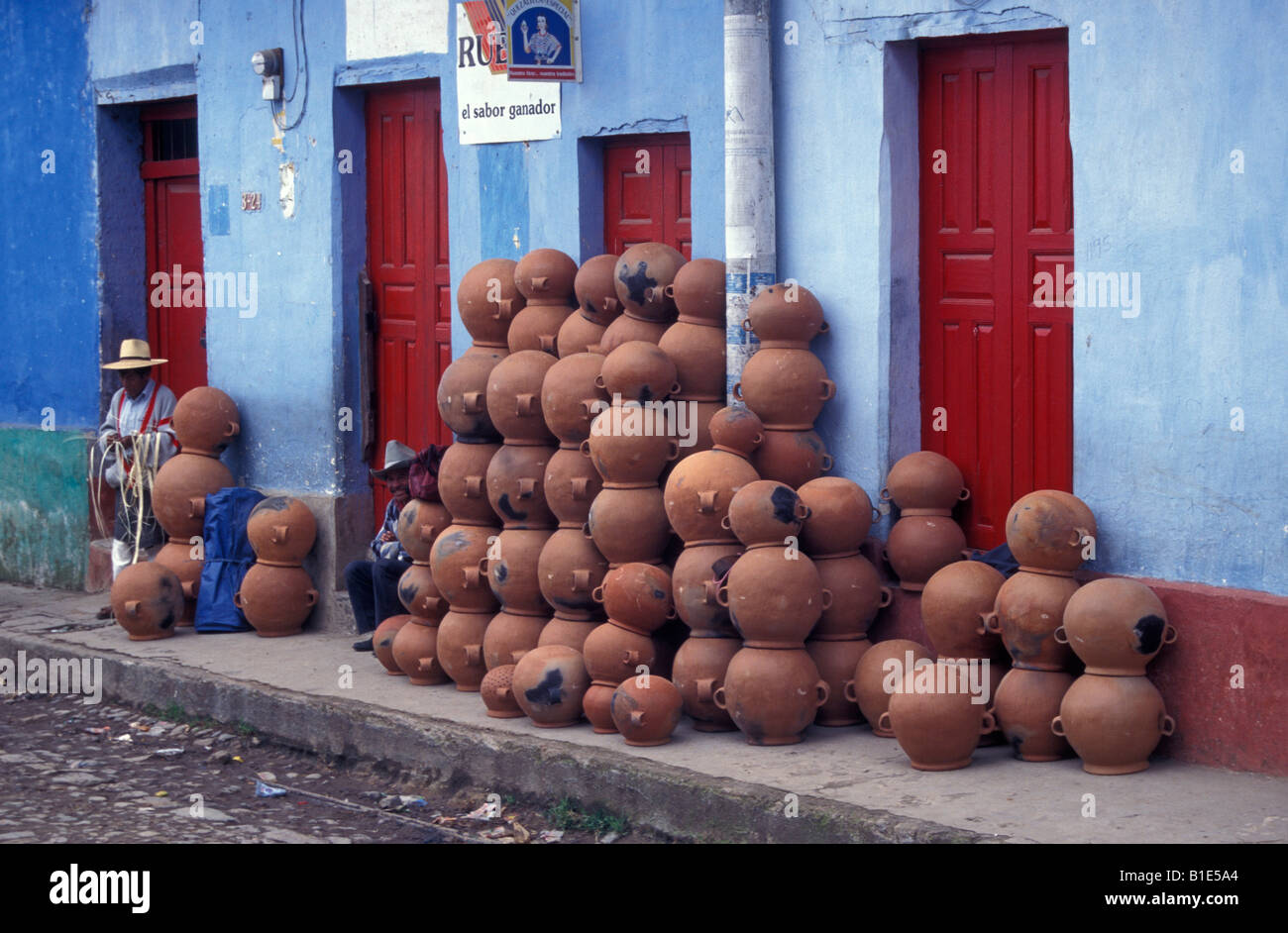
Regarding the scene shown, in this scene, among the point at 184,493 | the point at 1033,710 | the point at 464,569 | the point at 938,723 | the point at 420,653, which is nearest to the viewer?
the point at 938,723

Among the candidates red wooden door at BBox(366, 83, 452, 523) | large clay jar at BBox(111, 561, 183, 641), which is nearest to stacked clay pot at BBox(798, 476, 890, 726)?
red wooden door at BBox(366, 83, 452, 523)

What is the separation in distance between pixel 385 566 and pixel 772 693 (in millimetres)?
2838

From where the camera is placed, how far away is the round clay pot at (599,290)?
7.96 m

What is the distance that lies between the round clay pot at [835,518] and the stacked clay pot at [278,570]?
366cm

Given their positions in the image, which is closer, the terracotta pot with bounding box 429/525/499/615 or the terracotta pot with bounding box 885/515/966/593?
the terracotta pot with bounding box 885/515/966/593

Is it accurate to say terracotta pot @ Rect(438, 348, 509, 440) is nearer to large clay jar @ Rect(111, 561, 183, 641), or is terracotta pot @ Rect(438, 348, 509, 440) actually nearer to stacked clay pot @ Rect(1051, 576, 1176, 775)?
large clay jar @ Rect(111, 561, 183, 641)

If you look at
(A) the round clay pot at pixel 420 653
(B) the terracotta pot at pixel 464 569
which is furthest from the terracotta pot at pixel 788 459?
(A) the round clay pot at pixel 420 653

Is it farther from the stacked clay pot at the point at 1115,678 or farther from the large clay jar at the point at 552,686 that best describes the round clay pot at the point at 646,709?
the stacked clay pot at the point at 1115,678

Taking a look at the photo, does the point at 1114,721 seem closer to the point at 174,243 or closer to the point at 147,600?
the point at 147,600

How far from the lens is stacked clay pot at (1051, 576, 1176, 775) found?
620 cm

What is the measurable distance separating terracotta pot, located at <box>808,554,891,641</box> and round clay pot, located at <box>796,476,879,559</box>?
0.19 feet

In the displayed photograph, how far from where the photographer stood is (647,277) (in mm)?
7742

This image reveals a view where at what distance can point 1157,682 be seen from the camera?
21.2 ft

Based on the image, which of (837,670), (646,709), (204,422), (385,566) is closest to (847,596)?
(837,670)
